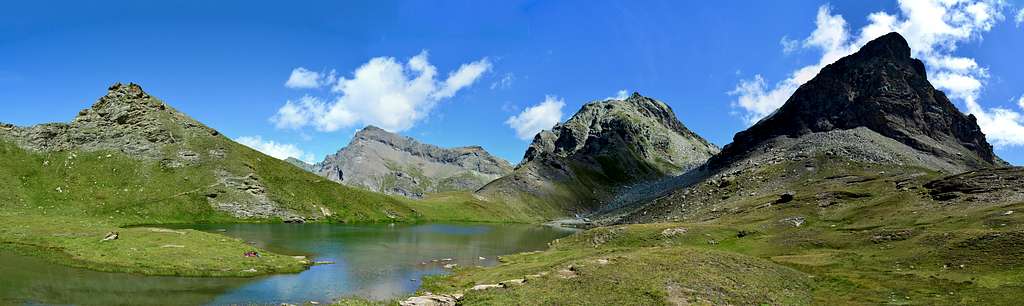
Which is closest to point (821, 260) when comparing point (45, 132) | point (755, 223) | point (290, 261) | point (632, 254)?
point (632, 254)

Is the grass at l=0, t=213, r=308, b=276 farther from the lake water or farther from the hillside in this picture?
the hillside

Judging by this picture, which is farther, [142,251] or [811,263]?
[142,251]

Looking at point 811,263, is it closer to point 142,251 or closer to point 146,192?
point 142,251

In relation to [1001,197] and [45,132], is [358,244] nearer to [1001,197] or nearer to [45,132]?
[1001,197]

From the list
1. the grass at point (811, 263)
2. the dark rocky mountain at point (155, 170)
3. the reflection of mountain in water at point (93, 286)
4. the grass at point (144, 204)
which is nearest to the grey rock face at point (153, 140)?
the dark rocky mountain at point (155, 170)

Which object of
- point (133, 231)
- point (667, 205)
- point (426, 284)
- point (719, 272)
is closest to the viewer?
point (719, 272)

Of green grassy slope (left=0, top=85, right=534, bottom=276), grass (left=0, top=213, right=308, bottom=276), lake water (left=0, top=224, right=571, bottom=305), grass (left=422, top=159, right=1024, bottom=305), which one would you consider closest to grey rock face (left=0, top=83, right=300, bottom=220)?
green grassy slope (left=0, top=85, right=534, bottom=276)

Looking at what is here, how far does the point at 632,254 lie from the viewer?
5969 cm

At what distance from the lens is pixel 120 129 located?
168 meters

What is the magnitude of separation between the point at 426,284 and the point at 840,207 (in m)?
88.1

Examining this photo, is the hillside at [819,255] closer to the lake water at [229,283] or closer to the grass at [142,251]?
the lake water at [229,283]

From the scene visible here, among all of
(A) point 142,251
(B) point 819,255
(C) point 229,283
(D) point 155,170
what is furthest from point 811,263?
(D) point 155,170

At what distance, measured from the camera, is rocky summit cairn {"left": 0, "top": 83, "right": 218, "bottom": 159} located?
153 m

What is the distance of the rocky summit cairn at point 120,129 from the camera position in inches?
6019
